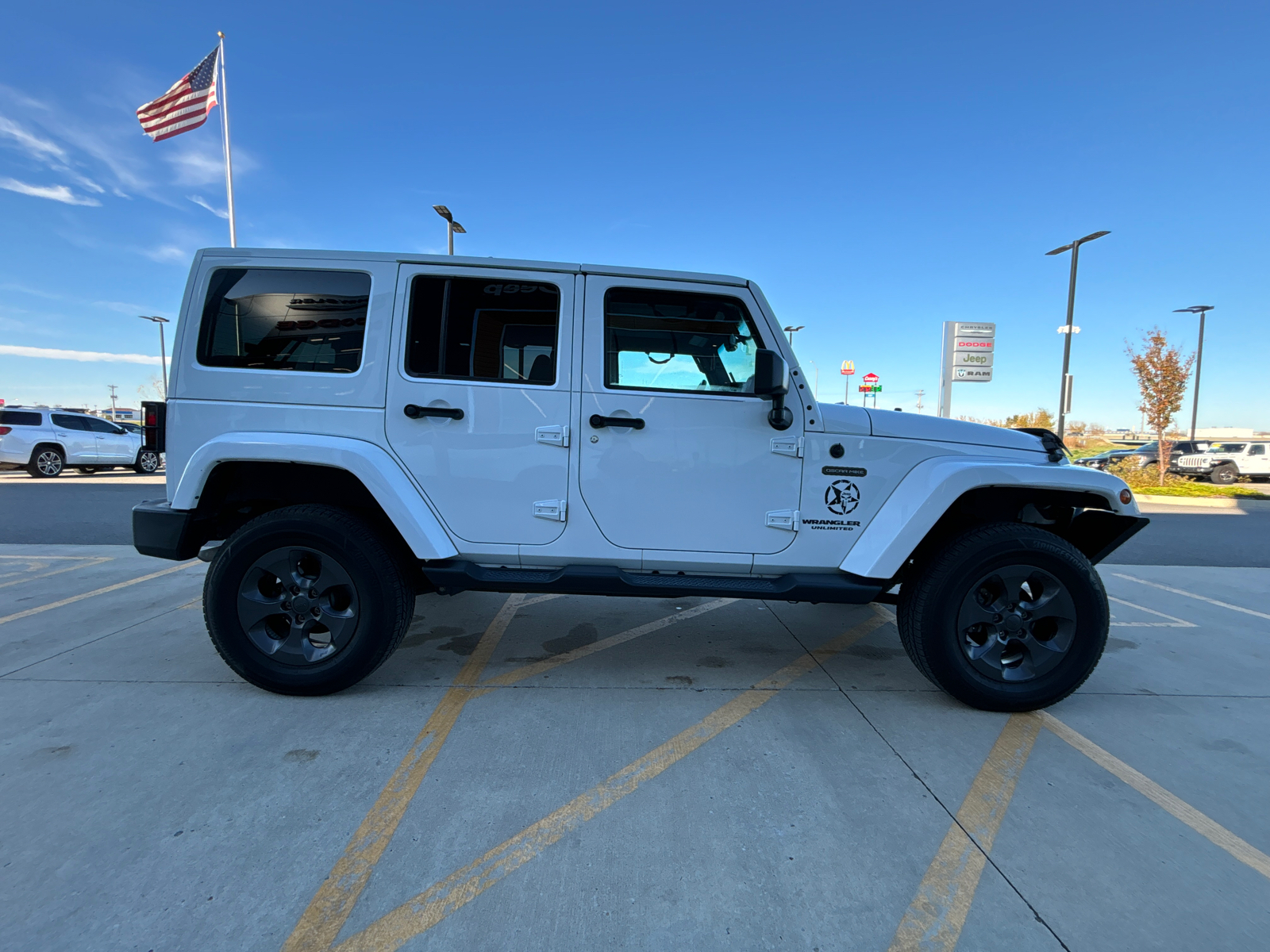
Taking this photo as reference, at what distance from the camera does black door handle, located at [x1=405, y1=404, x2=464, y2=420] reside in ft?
9.57

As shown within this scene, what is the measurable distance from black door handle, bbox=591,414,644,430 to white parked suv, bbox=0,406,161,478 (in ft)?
51.6

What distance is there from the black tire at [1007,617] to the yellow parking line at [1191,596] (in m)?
3.44

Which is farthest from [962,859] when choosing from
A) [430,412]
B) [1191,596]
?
[1191,596]

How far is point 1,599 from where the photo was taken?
14.8ft

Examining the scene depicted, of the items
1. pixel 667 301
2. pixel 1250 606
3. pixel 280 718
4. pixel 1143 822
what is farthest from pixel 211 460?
pixel 1250 606

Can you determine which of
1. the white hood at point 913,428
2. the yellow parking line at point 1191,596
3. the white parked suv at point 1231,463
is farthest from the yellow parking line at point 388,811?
the white parked suv at point 1231,463

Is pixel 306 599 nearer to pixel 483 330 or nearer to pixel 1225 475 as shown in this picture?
pixel 483 330

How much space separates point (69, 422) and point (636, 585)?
17.9m

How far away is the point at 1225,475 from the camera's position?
20.5 meters

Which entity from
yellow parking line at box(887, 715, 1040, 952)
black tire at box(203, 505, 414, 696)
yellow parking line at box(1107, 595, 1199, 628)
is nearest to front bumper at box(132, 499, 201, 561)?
black tire at box(203, 505, 414, 696)

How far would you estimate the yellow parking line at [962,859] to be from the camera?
5.62 ft

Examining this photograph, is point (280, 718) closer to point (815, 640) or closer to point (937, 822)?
point (937, 822)

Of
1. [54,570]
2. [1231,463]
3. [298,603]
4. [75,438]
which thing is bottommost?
[54,570]

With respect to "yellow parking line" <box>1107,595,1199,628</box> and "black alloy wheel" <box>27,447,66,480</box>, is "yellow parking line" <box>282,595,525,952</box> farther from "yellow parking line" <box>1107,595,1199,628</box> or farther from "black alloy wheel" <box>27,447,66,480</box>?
"black alloy wheel" <box>27,447,66,480</box>
